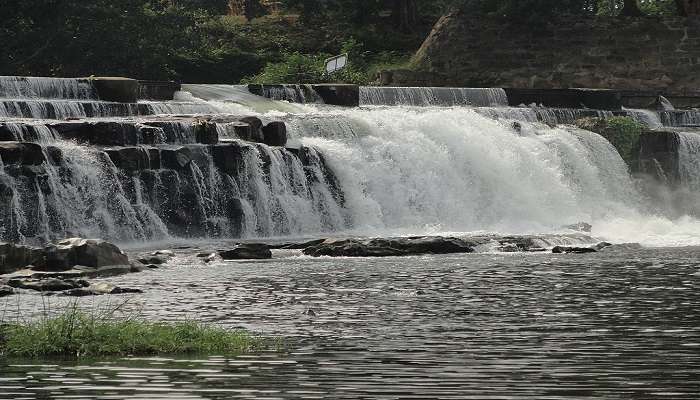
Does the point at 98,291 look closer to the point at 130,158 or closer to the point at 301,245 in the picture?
the point at 301,245

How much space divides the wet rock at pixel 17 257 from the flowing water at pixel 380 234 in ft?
7.71

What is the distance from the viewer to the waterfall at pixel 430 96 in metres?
49.6

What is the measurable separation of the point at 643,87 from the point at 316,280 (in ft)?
116

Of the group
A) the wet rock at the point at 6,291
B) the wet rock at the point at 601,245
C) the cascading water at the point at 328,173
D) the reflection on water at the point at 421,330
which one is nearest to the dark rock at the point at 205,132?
the cascading water at the point at 328,173

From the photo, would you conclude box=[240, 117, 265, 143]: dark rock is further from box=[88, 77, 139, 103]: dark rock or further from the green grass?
the green grass

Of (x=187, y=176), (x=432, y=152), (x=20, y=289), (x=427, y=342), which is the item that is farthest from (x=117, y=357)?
(x=432, y=152)

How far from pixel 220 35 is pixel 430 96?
1891 centimetres

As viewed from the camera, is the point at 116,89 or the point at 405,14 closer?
the point at 116,89

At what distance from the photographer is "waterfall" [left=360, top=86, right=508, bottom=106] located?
49625 mm

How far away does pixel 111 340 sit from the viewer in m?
16.7

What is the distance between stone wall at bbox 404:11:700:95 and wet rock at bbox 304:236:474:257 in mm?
25695

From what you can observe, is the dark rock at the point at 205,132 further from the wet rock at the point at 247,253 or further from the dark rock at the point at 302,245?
the wet rock at the point at 247,253

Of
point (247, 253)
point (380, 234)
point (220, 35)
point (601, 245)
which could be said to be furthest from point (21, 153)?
point (220, 35)

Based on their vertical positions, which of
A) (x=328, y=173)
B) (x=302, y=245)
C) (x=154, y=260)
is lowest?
(x=302, y=245)
